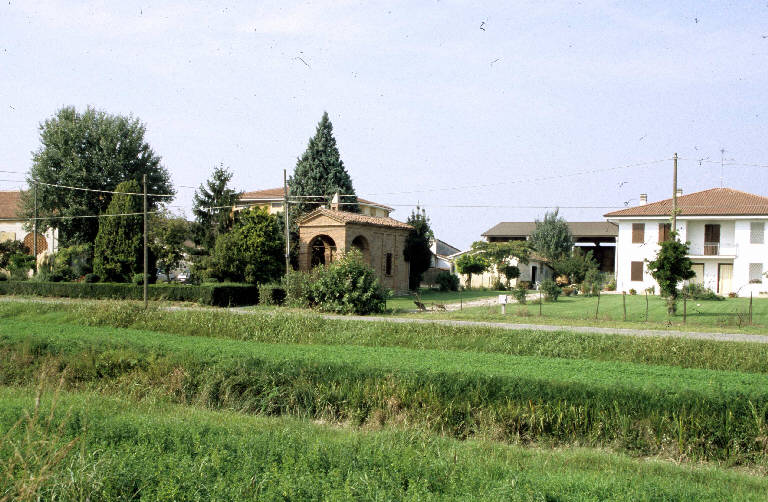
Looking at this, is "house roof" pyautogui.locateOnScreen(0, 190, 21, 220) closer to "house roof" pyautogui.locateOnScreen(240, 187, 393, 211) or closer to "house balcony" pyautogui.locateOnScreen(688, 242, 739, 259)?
"house roof" pyautogui.locateOnScreen(240, 187, 393, 211)

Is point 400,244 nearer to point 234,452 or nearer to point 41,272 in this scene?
point 41,272

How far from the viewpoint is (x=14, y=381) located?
11.3 metres

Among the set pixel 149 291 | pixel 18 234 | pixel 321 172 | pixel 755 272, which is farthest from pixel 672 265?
pixel 18 234

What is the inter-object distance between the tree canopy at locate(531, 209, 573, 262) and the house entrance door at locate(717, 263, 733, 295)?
18.3 metres

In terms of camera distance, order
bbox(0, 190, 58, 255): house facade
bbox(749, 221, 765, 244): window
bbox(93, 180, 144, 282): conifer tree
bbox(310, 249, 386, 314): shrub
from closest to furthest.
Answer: bbox(310, 249, 386, 314): shrub < bbox(93, 180, 144, 282): conifer tree < bbox(749, 221, 765, 244): window < bbox(0, 190, 58, 255): house facade

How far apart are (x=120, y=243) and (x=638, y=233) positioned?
36.0 metres

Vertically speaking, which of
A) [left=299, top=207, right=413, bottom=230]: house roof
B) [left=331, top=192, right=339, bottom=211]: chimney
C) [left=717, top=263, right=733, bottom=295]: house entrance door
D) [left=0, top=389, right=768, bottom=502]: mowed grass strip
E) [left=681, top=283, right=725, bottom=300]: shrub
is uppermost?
[left=331, top=192, right=339, bottom=211]: chimney

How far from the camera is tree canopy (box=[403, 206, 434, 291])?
141 ft

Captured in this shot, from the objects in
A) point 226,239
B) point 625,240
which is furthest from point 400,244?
point 625,240

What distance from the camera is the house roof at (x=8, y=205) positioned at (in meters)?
50.9

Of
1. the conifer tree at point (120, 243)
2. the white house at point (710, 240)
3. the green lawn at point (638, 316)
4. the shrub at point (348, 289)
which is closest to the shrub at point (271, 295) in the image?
the shrub at point (348, 289)

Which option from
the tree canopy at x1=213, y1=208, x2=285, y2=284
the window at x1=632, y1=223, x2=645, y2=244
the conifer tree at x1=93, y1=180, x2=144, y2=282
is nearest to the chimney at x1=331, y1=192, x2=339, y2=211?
the tree canopy at x1=213, y1=208, x2=285, y2=284

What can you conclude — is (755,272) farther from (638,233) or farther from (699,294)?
(699,294)

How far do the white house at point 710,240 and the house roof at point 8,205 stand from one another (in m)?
48.6
